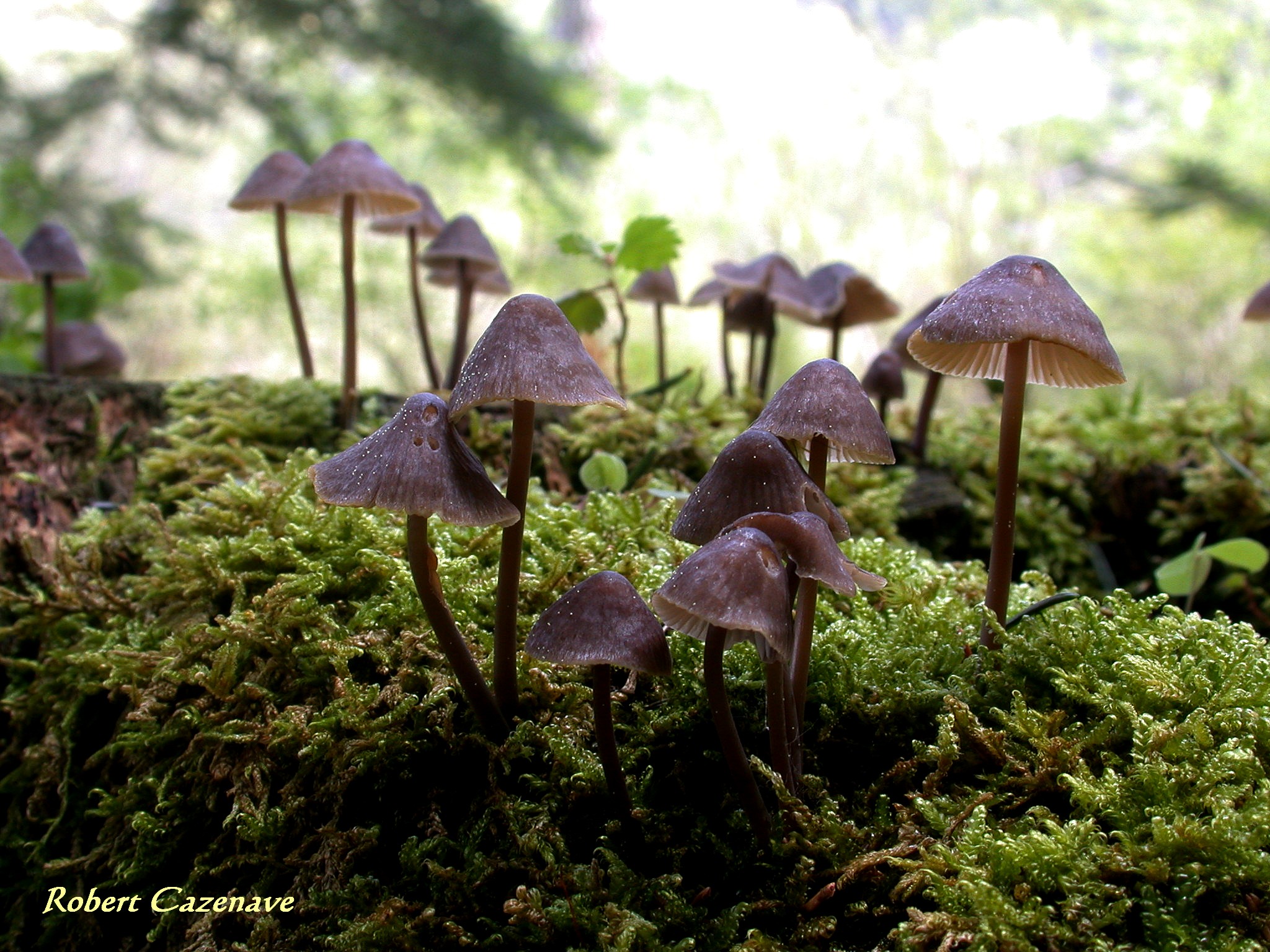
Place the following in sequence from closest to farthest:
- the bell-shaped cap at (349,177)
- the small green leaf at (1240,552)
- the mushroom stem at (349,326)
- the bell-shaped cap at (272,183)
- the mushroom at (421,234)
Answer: the small green leaf at (1240,552), the bell-shaped cap at (349,177), the mushroom stem at (349,326), the bell-shaped cap at (272,183), the mushroom at (421,234)

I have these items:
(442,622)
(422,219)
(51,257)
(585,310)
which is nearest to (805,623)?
(442,622)

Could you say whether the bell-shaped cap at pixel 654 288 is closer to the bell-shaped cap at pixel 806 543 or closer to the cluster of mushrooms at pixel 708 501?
the cluster of mushrooms at pixel 708 501

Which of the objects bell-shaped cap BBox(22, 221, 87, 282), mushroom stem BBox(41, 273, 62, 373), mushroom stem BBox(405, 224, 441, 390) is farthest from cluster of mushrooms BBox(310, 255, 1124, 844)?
mushroom stem BBox(41, 273, 62, 373)

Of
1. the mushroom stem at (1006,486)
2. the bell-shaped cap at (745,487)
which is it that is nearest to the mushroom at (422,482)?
the bell-shaped cap at (745,487)

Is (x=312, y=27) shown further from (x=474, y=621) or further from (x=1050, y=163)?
→ (x=1050, y=163)

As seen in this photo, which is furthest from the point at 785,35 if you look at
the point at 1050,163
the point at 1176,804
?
the point at 1176,804
